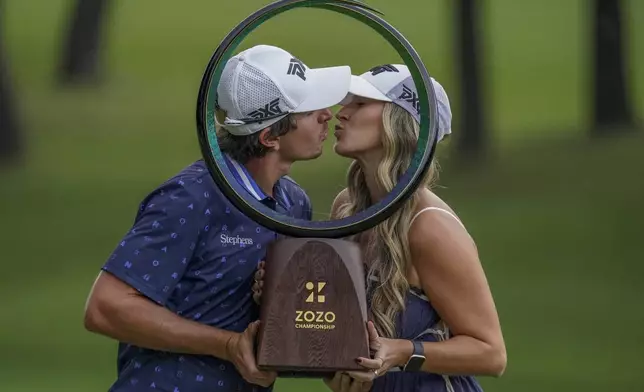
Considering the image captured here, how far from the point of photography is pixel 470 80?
25.9 feet

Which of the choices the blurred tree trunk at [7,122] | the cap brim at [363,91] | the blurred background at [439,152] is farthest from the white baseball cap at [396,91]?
the blurred tree trunk at [7,122]

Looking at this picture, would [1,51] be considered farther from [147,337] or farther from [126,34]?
[147,337]

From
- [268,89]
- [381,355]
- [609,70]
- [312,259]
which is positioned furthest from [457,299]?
[609,70]

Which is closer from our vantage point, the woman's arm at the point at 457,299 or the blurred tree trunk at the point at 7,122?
the woman's arm at the point at 457,299

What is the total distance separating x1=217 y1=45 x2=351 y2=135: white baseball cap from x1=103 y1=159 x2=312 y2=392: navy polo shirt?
4.3 inches

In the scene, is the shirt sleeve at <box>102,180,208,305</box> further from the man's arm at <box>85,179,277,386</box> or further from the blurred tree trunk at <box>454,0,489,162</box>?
the blurred tree trunk at <box>454,0,489,162</box>

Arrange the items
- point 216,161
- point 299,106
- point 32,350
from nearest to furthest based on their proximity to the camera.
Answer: point 216,161 < point 299,106 < point 32,350

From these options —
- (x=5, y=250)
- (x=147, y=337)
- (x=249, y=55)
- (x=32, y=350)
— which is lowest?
(x=32, y=350)

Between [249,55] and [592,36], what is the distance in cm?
540

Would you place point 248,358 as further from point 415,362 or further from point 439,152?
point 439,152

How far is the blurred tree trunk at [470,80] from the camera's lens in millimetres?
7887

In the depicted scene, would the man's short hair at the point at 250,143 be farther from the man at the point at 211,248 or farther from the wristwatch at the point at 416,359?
the wristwatch at the point at 416,359

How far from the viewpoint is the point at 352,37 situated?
25.0ft

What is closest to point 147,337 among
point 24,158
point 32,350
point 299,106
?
point 299,106
